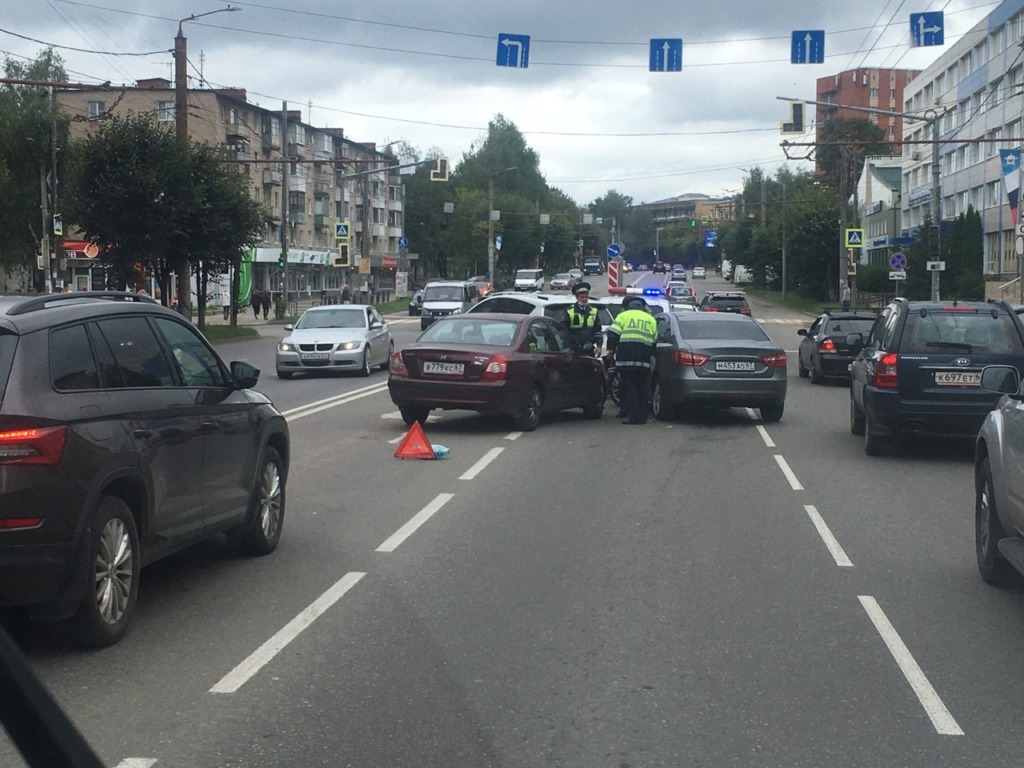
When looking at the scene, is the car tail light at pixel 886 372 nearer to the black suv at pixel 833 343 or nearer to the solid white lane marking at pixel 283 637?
the solid white lane marking at pixel 283 637

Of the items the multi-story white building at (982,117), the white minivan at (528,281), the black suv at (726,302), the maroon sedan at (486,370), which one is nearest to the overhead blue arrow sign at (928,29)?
the maroon sedan at (486,370)

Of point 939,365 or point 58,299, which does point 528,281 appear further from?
point 58,299

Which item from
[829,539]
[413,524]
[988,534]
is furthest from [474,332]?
[988,534]

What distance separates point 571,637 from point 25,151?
63289mm

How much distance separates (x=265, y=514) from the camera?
8555 millimetres

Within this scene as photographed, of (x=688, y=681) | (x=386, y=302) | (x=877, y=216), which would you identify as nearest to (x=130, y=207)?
(x=688, y=681)

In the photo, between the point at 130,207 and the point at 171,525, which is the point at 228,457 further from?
the point at 130,207

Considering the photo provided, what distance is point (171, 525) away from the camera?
6980 millimetres

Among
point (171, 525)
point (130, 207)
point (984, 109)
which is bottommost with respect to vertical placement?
point (171, 525)

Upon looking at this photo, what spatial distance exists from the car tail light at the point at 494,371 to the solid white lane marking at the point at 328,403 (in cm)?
357

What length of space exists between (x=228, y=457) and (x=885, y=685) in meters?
4.03

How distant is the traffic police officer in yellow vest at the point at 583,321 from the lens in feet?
61.8

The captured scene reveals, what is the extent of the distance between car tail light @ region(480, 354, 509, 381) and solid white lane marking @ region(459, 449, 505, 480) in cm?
140

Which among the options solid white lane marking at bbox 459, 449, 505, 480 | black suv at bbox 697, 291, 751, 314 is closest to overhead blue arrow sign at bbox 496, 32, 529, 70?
solid white lane marking at bbox 459, 449, 505, 480
